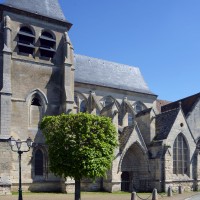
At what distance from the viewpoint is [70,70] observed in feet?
87.9

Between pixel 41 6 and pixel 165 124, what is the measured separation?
596 inches

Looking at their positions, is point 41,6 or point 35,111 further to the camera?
point 41,6

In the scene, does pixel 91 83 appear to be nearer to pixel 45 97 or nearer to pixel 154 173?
pixel 45 97

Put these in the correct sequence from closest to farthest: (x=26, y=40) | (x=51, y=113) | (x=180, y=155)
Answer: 1. (x=51, y=113)
2. (x=26, y=40)
3. (x=180, y=155)

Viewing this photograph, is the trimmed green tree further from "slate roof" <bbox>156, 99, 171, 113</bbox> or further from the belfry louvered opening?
"slate roof" <bbox>156, 99, 171, 113</bbox>

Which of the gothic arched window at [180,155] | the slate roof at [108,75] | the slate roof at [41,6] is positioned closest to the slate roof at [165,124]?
the gothic arched window at [180,155]

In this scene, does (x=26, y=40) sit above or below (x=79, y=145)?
above

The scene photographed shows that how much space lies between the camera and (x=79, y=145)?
17516 mm

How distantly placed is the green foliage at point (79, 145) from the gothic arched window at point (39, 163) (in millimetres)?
7013

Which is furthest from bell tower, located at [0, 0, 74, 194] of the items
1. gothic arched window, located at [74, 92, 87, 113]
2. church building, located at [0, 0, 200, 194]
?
gothic arched window, located at [74, 92, 87, 113]

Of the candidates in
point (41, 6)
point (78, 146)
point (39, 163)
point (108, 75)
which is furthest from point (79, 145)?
point (108, 75)

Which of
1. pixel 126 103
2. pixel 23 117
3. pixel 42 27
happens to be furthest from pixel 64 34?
pixel 126 103

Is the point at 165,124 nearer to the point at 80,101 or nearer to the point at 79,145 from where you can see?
the point at 80,101

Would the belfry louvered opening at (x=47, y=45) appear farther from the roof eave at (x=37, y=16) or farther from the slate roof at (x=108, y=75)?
the slate roof at (x=108, y=75)
